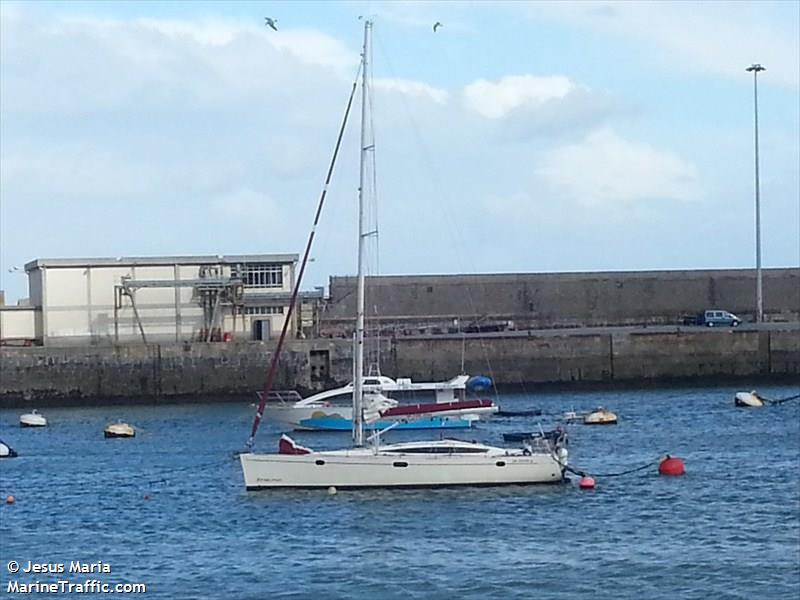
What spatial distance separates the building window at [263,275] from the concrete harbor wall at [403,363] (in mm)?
4663

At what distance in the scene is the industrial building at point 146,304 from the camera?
197 ft

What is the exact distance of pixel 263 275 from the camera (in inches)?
2443

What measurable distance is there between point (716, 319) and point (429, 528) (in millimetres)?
41350

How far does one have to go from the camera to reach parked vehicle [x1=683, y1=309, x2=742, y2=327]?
6462 centimetres

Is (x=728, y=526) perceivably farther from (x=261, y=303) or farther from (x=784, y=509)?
(x=261, y=303)

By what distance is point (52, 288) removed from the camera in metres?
60.2

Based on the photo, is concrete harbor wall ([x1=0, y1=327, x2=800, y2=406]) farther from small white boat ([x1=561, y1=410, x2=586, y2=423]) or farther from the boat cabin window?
the boat cabin window

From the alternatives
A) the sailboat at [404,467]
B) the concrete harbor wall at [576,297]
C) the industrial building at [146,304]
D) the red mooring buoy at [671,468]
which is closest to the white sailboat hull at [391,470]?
the sailboat at [404,467]

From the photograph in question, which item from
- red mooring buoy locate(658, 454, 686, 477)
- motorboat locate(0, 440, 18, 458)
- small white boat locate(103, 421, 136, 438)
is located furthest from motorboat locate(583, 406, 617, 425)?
motorboat locate(0, 440, 18, 458)

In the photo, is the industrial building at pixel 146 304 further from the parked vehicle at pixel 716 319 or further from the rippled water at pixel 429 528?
the rippled water at pixel 429 528

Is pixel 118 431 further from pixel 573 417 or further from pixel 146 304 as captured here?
pixel 146 304

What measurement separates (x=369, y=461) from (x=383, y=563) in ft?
19.0

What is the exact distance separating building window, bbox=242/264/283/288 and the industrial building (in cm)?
28

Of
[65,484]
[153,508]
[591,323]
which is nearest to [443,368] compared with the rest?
[591,323]
